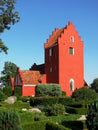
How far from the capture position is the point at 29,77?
57250mm

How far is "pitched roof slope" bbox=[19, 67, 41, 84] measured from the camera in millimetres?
56469

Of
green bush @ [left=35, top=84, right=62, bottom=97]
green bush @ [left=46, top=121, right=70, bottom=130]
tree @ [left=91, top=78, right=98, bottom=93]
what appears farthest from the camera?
tree @ [left=91, top=78, right=98, bottom=93]

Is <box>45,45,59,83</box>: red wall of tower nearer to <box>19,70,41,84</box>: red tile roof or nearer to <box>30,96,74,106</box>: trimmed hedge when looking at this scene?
<box>19,70,41,84</box>: red tile roof

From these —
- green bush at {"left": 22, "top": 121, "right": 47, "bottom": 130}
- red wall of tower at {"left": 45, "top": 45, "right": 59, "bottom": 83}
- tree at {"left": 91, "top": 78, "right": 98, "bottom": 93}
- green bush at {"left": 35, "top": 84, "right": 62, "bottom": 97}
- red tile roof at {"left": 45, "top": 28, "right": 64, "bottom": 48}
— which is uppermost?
red tile roof at {"left": 45, "top": 28, "right": 64, "bottom": 48}

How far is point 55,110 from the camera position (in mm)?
26984

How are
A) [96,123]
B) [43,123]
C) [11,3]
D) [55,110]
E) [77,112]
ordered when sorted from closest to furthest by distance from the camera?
[96,123]
[43,123]
[55,110]
[77,112]
[11,3]

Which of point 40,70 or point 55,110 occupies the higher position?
Answer: point 40,70

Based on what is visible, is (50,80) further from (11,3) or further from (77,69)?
(11,3)

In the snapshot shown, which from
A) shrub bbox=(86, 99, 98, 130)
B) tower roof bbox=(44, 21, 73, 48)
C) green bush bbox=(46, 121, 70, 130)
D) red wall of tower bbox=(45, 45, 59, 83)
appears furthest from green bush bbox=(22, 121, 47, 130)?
tower roof bbox=(44, 21, 73, 48)

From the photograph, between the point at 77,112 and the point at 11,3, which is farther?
the point at 11,3

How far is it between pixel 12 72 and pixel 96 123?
254 feet

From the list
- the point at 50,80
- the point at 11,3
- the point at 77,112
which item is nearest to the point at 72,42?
the point at 50,80

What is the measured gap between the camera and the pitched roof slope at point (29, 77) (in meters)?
56.5

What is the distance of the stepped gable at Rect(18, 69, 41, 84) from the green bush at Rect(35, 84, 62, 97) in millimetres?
5094
